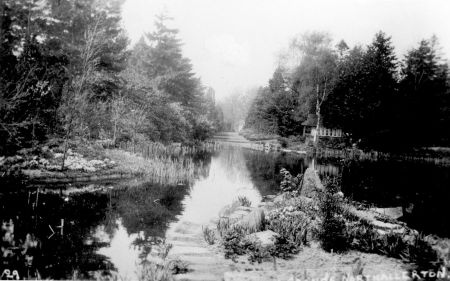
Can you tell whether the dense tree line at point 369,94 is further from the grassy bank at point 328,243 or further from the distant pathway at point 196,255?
the distant pathway at point 196,255

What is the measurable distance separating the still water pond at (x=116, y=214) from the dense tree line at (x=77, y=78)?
10.3 ft

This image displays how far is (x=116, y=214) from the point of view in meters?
9.40

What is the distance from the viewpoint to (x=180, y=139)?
102 feet

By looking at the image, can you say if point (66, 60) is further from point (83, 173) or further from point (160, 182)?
point (160, 182)

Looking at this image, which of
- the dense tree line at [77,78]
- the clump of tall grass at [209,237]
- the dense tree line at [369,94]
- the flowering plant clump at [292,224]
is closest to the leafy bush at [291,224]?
the flowering plant clump at [292,224]

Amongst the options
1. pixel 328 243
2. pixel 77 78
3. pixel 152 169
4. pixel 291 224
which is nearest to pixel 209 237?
pixel 291 224

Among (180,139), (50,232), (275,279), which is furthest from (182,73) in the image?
(275,279)

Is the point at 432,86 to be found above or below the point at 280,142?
above

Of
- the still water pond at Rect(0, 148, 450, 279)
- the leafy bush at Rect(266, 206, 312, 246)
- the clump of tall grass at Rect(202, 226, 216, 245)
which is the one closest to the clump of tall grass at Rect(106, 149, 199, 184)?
the still water pond at Rect(0, 148, 450, 279)

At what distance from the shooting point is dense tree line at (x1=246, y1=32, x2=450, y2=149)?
31.3 meters

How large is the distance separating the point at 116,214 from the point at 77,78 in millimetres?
8418

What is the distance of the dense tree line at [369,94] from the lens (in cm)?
3134

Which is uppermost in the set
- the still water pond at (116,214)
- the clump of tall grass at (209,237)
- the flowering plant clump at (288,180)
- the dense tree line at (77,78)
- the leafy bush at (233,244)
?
the dense tree line at (77,78)

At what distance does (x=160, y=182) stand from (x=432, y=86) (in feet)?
93.4
